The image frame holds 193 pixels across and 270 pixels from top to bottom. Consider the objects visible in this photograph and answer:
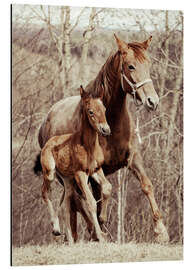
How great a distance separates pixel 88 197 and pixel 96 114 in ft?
2.43

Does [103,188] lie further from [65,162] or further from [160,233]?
[160,233]

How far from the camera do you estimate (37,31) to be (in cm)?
596

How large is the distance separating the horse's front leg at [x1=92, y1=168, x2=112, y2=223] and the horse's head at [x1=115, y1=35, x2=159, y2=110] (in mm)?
754

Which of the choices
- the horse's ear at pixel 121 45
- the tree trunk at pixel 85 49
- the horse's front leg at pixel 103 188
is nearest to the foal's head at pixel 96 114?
the tree trunk at pixel 85 49

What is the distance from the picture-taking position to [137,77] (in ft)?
19.2

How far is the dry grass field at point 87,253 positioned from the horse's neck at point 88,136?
88 centimetres

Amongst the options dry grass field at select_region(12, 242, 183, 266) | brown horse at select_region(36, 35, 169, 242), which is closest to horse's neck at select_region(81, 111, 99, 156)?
brown horse at select_region(36, 35, 169, 242)

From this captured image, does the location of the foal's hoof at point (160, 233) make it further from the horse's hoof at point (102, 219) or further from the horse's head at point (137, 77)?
the horse's head at point (137, 77)

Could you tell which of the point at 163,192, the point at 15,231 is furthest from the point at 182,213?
the point at 15,231

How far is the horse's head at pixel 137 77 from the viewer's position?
5844 mm

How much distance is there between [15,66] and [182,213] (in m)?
2.18

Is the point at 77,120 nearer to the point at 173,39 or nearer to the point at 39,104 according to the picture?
the point at 39,104

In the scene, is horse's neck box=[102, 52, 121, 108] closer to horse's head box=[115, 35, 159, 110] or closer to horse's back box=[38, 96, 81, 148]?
horse's head box=[115, 35, 159, 110]

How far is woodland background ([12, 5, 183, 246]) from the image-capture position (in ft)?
19.1
